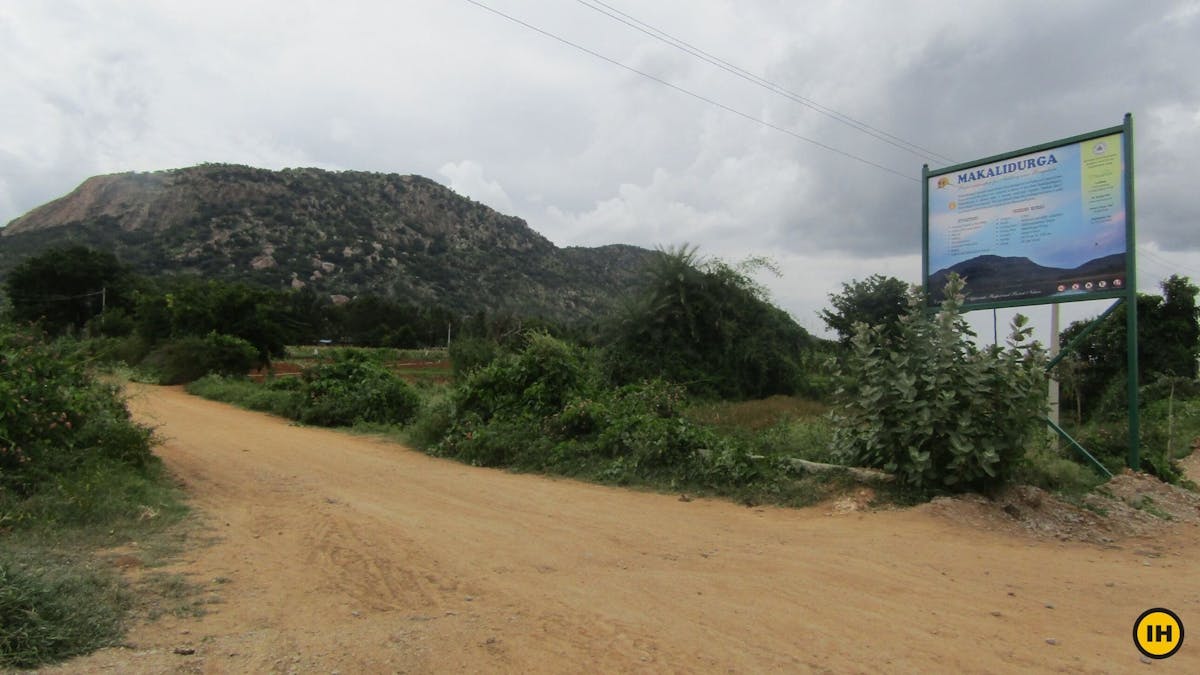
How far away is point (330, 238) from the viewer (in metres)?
71.3

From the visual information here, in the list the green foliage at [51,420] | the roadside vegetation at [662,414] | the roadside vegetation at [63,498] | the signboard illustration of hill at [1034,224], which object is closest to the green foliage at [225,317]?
the roadside vegetation at [662,414]

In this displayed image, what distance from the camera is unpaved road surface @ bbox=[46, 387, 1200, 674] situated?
3703 millimetres

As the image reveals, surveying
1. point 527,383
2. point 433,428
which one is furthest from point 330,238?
point 527,383

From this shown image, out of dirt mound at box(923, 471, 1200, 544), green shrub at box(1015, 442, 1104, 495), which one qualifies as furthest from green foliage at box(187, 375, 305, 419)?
green shrub at box(1015, 442, 1104, 495)

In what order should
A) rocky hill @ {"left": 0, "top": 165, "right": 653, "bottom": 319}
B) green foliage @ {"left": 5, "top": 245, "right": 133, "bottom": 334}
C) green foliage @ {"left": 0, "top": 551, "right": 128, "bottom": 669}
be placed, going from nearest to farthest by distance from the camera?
green foliage @ {"left": 0, "top": 551, "right": 128, "bottom": 669} → green foliage @ {"left": 5, "top": 245, "right": 133, "bottom": 334} → rocky hill @ {"left": 0, "top": 165, "right": 653, "bottom": 319}

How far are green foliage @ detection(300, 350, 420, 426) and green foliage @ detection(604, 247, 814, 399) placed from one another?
17.7ft

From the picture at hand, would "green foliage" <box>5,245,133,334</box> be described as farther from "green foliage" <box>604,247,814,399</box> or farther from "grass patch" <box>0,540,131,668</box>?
"grass patch" <box>0,540,131,668</box>

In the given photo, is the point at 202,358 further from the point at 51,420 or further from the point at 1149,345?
the point at 1149,345

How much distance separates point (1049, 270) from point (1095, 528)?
3.85 meters

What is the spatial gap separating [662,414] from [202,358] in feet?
67.1

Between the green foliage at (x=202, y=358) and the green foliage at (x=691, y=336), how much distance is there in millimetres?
15101

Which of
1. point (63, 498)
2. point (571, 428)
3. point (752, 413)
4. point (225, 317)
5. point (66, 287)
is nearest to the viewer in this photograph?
point (63, 498)

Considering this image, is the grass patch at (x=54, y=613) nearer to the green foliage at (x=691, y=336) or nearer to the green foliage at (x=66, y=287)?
the green foliage at (x=691, y=336)

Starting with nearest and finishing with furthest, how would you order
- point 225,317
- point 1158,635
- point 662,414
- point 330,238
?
point 1158,635 → point 662,414 → point 225,317 → point 330,238
